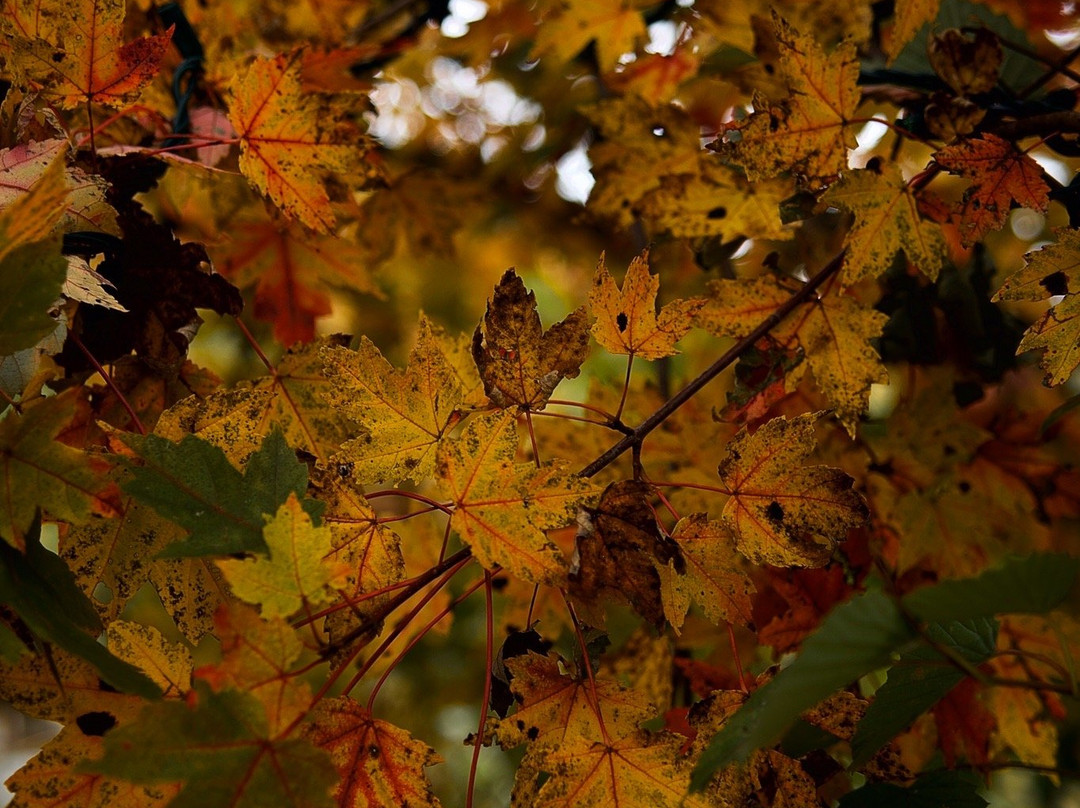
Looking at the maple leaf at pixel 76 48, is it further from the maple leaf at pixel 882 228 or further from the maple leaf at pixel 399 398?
the maple leaf at pixel 882 228

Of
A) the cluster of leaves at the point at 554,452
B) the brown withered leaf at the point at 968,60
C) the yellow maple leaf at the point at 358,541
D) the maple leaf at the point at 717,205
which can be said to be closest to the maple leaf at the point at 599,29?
the cluster of leaves at the point at 554,452

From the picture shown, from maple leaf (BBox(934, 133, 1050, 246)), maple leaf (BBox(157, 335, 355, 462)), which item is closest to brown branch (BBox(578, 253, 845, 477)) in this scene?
maple leaf (BBox(934, 133, 1050, 246))

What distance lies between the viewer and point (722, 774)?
0.62m

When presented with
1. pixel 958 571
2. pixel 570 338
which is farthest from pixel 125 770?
pixel 958 571

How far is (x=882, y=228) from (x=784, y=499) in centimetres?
26

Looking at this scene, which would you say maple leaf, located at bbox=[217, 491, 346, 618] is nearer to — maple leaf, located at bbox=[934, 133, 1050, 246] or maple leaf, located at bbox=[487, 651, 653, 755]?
maple leaf, located at bbox=[487, 651, 653, 755]

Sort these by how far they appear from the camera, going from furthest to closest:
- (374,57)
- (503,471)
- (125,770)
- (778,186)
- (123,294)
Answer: (374,57) → (778,186) → (123,294) → (503,471) → (125,770)

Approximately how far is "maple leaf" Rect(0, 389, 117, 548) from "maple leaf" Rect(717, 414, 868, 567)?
0.44m

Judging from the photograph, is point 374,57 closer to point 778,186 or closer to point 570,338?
point 778,186

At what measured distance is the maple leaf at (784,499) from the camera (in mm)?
628

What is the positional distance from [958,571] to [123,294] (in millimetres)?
955

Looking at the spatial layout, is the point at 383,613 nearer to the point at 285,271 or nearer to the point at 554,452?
the point at 554,452

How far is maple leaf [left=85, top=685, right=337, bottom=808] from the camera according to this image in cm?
46

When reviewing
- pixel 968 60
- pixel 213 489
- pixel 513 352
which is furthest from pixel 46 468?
pixel 968 60
